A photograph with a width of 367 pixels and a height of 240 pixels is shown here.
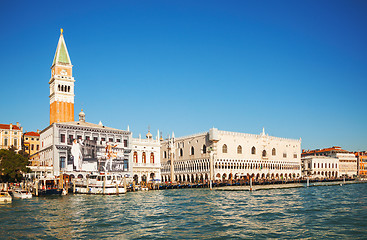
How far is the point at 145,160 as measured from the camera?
7444 cm

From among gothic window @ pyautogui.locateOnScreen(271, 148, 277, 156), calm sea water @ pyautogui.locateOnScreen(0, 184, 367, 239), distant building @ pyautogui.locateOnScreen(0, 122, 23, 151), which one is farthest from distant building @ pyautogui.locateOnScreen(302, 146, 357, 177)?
calm sea water @ pyautogui.locateOnScreen(0, 184, 367, 239)

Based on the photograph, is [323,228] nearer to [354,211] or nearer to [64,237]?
[354,211]

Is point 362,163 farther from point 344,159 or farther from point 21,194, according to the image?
point 21,194

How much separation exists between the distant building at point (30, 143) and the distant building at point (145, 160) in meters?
28.2

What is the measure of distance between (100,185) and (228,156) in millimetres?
45861

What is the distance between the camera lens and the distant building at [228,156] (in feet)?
297

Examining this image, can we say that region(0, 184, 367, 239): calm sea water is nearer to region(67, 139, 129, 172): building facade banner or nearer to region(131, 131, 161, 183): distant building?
region(67, 139, 129, 172): building facade banner

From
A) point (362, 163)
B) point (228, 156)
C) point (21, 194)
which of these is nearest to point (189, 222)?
point (21, 194)

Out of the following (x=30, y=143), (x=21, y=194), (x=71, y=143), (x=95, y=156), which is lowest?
(x=21, y=194)

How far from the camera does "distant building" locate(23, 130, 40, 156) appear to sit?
8750 centimetres

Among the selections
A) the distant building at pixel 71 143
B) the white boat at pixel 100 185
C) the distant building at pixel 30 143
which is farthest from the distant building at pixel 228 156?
the white boat at pixel 100 185

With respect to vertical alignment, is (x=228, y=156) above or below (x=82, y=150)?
below

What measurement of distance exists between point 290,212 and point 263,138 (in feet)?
241

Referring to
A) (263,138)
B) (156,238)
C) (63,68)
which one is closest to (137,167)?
(63,68)
